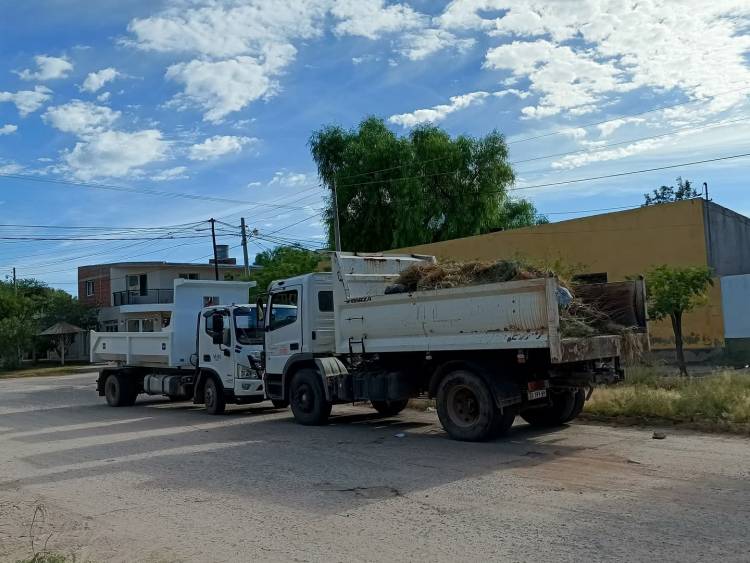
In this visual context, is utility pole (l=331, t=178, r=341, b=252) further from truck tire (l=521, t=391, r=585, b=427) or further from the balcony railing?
the balcony railing

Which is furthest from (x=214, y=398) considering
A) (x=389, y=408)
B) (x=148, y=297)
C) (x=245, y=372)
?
(x=148, y=297)

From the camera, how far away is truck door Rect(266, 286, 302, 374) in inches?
542

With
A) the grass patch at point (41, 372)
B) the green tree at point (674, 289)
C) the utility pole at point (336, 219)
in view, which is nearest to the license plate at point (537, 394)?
the green tree at point (674, 289)

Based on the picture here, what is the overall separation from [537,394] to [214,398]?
8401mm

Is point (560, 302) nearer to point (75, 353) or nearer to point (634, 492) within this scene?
point (634, 492)

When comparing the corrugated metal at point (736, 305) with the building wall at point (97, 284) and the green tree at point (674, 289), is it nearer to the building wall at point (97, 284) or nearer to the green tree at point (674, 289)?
the green tree at point (674, 289)

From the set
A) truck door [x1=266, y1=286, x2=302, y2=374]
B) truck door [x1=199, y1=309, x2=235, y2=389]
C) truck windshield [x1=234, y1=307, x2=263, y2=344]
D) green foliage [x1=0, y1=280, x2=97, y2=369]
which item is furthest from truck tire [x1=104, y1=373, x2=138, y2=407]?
green foliage [x1=0, y1=280, x2=97, y2=369]

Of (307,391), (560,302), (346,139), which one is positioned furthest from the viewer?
(346,139)

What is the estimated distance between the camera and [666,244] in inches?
825

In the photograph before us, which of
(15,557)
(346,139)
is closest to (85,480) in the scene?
(15,557)

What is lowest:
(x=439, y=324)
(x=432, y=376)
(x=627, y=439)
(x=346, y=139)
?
(x=627, y=439)

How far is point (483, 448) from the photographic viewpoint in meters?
10.2

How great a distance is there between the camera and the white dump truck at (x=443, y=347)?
33.1 ft

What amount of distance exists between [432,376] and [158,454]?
4.34 metres
